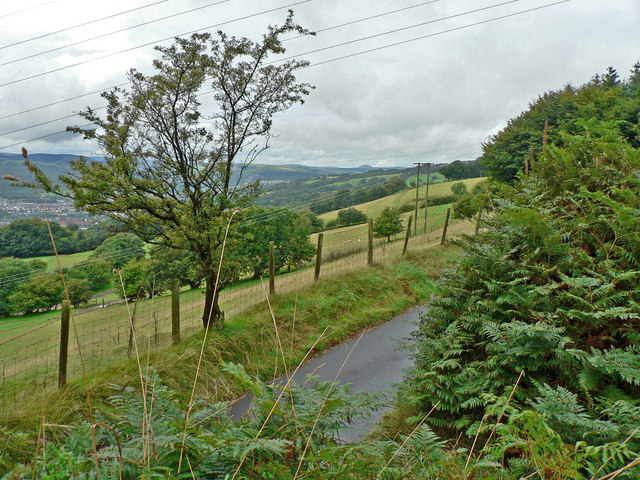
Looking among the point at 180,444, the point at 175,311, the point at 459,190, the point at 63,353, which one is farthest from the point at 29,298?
the point at 459,190

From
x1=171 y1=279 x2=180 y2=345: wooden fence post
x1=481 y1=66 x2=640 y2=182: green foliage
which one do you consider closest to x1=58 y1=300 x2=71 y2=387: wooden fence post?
x1=171 y1=279 x2=180 y2=345: wooden fence post

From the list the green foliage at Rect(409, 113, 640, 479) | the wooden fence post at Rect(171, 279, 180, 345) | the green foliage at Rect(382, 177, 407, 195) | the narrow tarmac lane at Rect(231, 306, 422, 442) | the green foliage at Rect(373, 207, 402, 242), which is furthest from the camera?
the green foliage at Rect(382, 177, 407, 195)

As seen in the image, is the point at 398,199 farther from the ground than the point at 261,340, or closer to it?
farther from the ground

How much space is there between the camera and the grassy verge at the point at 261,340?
446 cm

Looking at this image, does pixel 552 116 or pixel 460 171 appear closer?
pixel 552 116

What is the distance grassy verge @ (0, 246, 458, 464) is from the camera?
4.46 metres

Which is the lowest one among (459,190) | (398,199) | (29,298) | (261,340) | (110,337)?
(29,298)

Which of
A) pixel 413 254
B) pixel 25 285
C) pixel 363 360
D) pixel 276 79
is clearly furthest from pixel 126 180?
pixel 25 285

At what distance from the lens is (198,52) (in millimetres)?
6844

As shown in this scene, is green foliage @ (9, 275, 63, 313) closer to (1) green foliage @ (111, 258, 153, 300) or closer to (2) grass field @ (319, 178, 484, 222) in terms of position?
(1) green foliage @ (111, 258, 153, 300)

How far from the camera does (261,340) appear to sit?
711cm

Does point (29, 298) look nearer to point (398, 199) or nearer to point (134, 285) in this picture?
point (134, 285)

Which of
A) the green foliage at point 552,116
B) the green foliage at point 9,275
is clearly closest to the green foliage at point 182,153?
the green foliage at point 552,116

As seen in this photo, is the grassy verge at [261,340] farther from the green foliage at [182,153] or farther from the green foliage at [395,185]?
the green foliage at [395,185]
